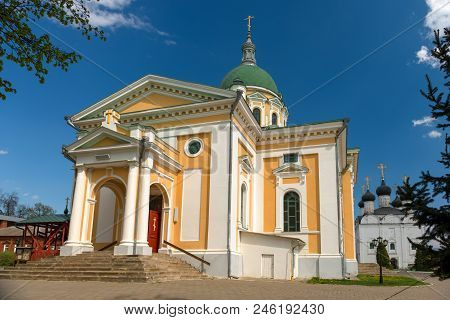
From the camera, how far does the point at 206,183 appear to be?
17.7 meters

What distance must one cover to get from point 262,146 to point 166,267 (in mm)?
9932

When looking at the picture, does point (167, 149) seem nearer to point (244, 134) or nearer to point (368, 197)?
point (244, 134)

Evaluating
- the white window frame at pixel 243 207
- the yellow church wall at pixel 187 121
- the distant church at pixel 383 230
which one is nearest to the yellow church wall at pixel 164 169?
the yellow church wall at pixel 187 121

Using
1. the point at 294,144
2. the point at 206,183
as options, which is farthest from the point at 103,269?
the point at 294,144

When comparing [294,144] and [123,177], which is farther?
[294,144]

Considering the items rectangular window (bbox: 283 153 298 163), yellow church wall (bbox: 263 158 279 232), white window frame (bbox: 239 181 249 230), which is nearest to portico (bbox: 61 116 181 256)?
white window frame (bbox: 239 181 249 230)

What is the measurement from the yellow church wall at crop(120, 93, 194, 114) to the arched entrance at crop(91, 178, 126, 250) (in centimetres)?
417

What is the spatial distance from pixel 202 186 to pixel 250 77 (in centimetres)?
1313

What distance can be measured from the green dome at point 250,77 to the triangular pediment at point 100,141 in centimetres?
1357

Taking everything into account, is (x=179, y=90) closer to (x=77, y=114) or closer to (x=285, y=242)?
(x=77, y=114)

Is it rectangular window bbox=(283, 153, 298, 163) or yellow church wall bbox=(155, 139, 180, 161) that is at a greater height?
rectangular window bbox=(283, 153, 298, 163)

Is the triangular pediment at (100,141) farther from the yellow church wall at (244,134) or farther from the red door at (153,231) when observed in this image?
the yellow church wall at (244,134)

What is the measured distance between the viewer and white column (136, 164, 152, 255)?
48.4ft

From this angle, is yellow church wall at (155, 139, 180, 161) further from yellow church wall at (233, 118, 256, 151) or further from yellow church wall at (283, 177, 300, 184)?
yellow church wall at (283, 177, 300, 184)
